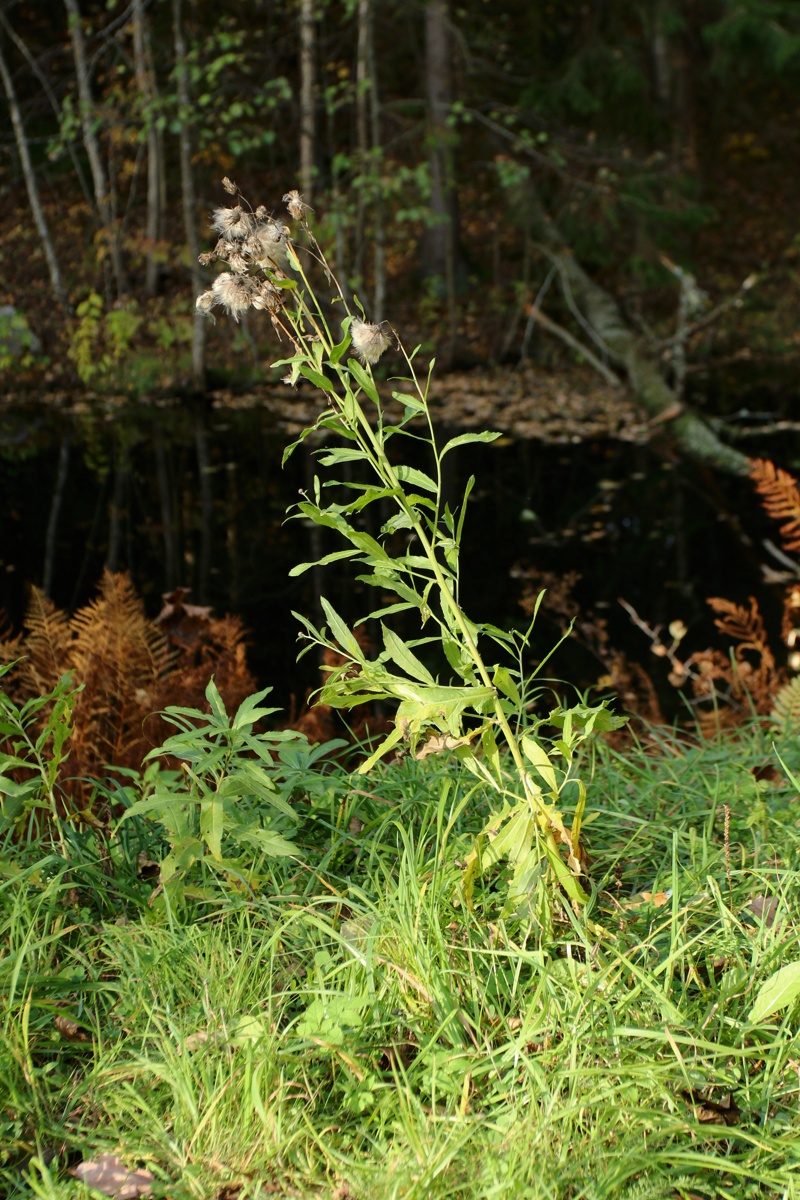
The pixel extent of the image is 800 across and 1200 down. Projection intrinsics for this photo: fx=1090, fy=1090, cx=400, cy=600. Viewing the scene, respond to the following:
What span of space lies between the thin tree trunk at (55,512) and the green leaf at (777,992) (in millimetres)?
5197

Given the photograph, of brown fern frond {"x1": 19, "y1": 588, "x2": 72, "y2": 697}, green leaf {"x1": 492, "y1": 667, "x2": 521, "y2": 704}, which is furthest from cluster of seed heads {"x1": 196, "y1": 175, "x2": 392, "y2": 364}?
brown fern frond {"x1": 19, "y1": 588, "x2": 72, "y2": 697}

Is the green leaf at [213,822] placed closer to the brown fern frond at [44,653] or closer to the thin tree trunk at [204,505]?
the brown fern frond at [44,653]

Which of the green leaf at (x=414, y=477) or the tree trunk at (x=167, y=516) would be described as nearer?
the green leaf at (x=414, y=477)

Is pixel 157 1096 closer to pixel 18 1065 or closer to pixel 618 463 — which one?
pixel 18 1065

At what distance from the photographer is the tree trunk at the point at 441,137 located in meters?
11.6

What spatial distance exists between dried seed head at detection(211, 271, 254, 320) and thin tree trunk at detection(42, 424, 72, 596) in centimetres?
455

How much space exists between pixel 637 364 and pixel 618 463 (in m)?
2.41

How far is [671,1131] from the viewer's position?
A: 1623 millimetres

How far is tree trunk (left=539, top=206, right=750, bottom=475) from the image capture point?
29.2ft

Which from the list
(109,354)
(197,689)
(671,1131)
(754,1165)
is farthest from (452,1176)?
(109,354)

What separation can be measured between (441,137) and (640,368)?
3374 mm

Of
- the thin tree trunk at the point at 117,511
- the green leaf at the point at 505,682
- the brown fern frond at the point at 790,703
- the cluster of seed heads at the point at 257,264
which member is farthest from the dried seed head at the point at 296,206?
the thin tree trunk at the point at 117,511

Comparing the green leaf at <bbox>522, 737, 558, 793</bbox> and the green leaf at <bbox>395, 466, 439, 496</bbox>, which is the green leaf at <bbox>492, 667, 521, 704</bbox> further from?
the green leaf at <bbox>395, 466, 439, 496</bbox>

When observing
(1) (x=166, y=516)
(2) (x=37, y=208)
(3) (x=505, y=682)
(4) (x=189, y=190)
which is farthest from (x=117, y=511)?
(2) (x=37, y=208)
